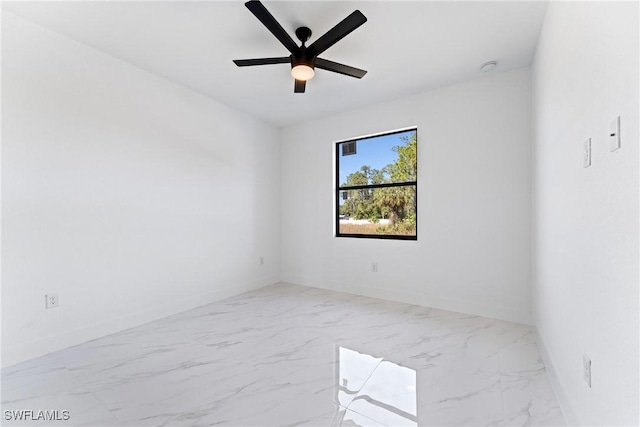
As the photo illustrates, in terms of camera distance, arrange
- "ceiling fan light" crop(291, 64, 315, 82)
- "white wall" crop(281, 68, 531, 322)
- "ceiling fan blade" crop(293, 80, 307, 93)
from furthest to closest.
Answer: "white wall" crop(281, 68, 531, 322) < "ceiling fan blade" crop(293, 80, 307, 93) < "ceiling fan light" crop(291, 64, 315, 82)

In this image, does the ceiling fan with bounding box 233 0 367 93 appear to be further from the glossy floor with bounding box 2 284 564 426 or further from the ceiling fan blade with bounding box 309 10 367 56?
the glossy floor with bounding box 2 284 564 426

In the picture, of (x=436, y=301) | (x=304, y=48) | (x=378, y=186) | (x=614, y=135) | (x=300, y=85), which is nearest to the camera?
(x=614, y=135)

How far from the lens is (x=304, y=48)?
2221 mm

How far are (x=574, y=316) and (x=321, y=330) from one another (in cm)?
187

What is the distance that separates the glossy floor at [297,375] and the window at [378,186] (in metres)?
1.24

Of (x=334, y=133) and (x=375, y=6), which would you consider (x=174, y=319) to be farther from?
(x=375, y=6)

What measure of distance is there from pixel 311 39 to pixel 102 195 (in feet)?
7.53

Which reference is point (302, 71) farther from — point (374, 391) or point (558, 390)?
point (558, 390)

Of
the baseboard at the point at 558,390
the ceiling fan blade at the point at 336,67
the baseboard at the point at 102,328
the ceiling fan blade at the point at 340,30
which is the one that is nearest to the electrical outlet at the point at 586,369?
the baseboard at the point at 558,390

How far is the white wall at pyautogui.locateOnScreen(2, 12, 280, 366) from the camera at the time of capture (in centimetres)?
214

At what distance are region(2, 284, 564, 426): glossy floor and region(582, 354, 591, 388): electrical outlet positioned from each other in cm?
38

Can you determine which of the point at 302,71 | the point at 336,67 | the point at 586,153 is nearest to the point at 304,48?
the point at 302,71

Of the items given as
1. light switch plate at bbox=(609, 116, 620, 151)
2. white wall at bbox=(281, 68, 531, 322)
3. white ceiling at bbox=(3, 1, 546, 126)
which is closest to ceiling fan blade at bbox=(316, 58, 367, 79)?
white ceiling at bbox=(3, 1, 546, 126)

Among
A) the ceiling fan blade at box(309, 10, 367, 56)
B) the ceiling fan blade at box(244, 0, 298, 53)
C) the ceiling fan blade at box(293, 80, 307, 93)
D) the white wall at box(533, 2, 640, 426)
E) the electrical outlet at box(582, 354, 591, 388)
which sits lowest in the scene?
the electrical outlet at box(582, 354, 591, 388)
